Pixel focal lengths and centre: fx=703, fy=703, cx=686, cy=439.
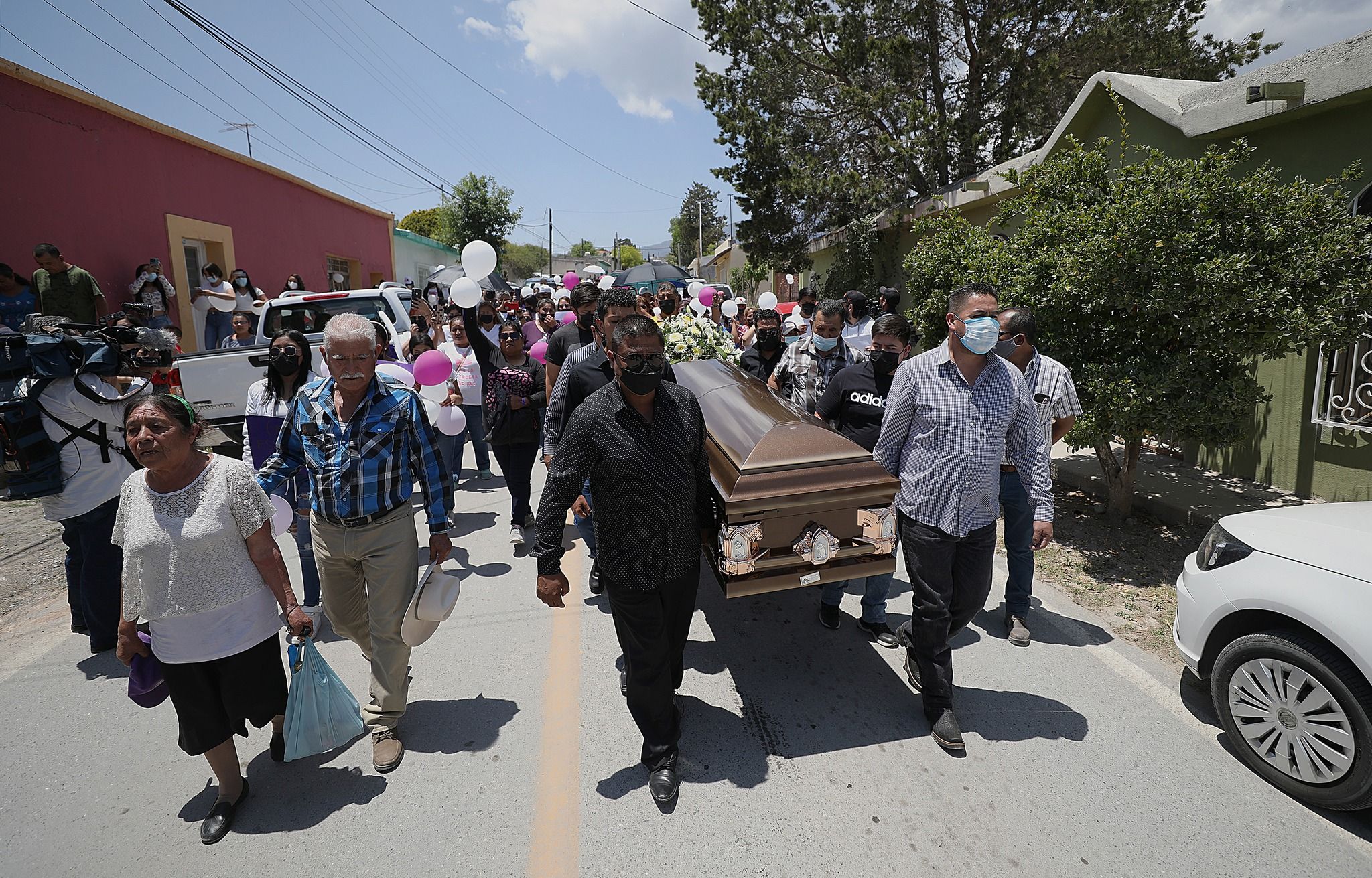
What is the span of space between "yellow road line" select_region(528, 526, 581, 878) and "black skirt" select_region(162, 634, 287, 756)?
46.0 inches

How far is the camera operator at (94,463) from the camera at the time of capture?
3678mm

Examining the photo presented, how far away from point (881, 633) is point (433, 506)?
256 centimetres

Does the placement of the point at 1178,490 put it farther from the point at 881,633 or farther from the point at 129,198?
the point at 129,198

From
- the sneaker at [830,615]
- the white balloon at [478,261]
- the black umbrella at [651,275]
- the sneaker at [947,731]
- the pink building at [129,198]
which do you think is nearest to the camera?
the sneaker at [947,731]

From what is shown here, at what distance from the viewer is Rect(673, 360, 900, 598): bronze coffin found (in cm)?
308

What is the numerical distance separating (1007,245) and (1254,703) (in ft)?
14.8

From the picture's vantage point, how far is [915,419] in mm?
3205

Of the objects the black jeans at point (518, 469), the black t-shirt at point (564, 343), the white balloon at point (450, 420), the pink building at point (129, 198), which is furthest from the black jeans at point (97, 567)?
the pink building at point (129, 198)

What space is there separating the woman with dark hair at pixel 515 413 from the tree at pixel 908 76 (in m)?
11.5

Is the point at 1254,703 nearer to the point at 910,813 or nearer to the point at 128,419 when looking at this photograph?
the point at 910,813

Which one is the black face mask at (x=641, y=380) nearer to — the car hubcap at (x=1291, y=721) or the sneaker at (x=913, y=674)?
the sneaker at (x=913, y=674)

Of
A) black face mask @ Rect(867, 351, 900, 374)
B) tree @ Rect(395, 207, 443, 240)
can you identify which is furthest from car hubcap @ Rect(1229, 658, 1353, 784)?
tree @ Rect(395, 207, 443, 240)

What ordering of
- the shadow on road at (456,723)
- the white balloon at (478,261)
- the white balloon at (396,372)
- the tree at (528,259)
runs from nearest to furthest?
the shadow on road at (456,723), the white balloon at (396,372), the white balloon at (478,261), the tree at (528,259)

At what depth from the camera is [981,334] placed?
9.75ft
